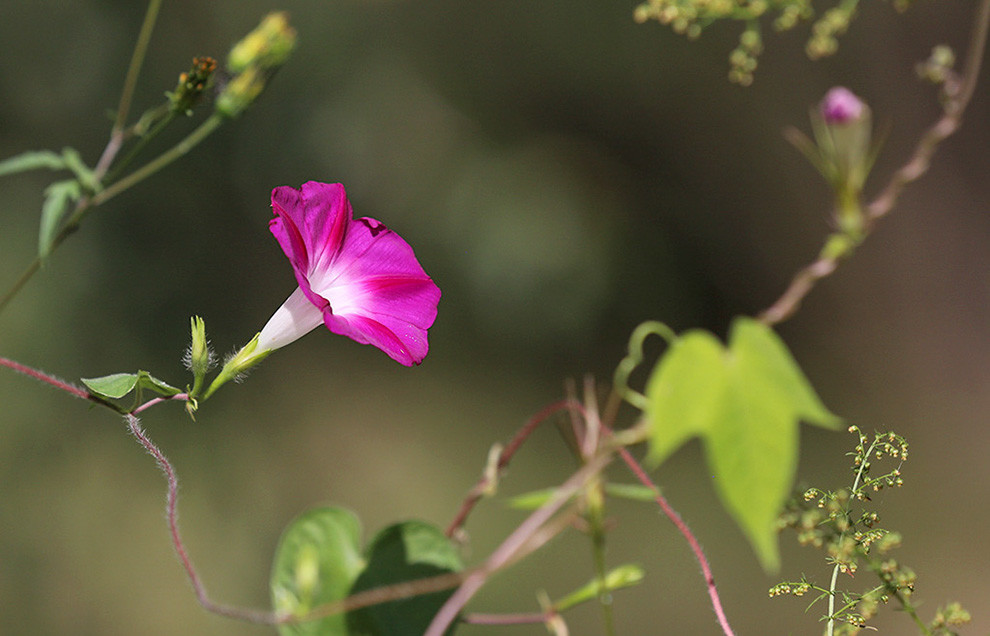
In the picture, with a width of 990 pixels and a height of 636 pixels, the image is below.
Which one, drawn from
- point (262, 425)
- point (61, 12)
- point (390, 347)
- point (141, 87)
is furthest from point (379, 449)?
point (390, 347)

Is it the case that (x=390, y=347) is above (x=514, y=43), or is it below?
below

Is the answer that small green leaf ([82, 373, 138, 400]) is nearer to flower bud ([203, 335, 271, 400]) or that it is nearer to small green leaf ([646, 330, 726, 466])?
flower bud ([203, 335, 271, 400])

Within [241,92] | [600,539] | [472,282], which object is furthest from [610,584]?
[472,282]

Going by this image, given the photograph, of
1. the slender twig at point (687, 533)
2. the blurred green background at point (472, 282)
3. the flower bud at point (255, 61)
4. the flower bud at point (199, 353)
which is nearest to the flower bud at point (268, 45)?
Answer: the flower bud at point (255, 61)

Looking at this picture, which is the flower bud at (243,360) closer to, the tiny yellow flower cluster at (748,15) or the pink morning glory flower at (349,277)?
the pink morning glory flower at (349,277)

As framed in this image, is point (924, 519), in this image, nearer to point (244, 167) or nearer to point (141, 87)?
point (244, 167)

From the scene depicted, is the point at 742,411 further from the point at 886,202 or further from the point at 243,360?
the point at 243,360
